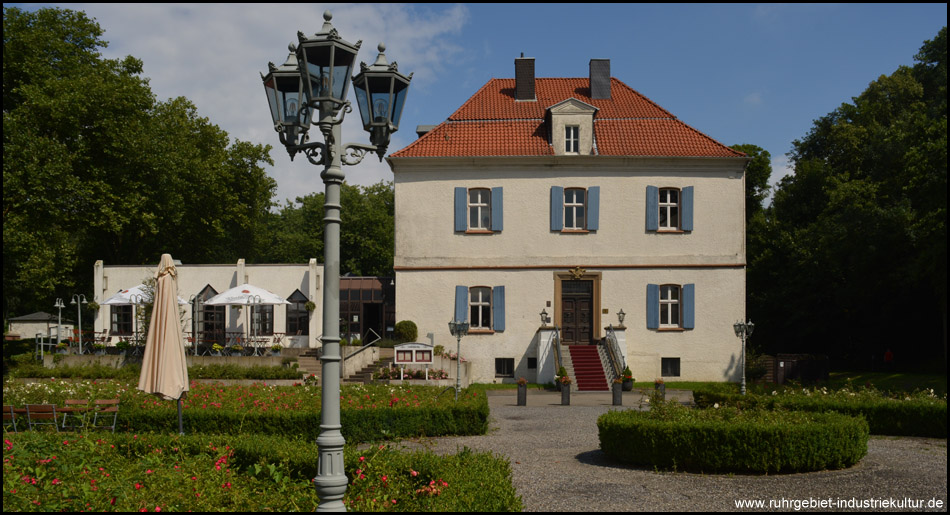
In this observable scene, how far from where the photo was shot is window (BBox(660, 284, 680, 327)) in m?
28.5

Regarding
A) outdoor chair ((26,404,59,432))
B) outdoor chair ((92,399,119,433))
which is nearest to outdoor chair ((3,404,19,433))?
outdoor chair ((26,404,59,432))

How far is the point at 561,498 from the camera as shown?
9125 mm

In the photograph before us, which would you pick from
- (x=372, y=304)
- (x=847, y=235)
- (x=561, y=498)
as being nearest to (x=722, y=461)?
(x=561, y=498)

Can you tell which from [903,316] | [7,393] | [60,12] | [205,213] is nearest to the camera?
[7,393]

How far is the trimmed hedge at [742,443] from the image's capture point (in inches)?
411

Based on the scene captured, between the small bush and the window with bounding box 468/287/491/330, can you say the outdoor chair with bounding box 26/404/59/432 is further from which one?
the window with bounding box 468/287/491/330

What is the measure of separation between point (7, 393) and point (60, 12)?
845 inches

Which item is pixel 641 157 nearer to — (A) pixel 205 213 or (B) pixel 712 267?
(B) pixel 712 267

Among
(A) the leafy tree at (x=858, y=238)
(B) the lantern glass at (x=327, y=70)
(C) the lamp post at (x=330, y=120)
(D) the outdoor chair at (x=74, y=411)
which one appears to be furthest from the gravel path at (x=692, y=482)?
(A) the leafy tree at (x=858, y=238)

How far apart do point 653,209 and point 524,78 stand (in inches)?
311

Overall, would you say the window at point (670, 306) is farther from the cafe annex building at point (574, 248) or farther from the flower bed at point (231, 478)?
the flower bed at point (231, 478)

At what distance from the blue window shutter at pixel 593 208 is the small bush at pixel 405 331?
7471 mm

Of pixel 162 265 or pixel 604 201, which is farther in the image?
pixel 604 201

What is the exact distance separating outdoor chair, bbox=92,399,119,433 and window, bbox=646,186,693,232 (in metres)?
20.0
